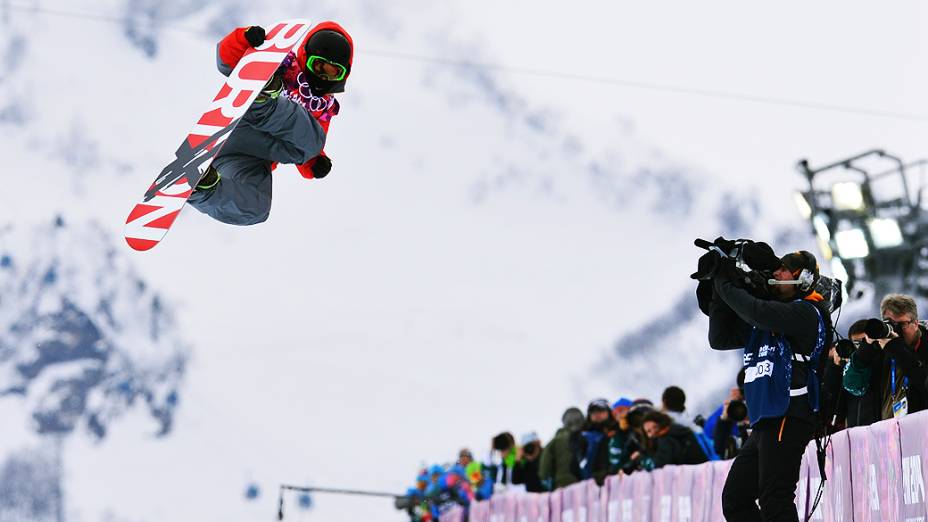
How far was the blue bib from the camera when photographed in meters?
4.37

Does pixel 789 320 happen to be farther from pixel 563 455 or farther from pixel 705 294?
pixel 563 455

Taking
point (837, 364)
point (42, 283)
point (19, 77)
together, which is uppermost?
point (19, 77)

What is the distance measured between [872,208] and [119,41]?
11.6 meters

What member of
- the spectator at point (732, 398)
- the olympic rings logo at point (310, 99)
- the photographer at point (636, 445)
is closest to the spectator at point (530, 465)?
the photographer at point (636, 445)

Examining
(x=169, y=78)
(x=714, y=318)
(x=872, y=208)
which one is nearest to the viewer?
(x=714, y=318)

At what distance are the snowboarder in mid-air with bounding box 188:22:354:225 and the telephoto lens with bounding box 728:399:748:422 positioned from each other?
2.58m

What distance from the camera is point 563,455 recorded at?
8.35 metres

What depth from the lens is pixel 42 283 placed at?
55.1ft

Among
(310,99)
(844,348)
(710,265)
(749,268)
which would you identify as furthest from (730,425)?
(310,99)

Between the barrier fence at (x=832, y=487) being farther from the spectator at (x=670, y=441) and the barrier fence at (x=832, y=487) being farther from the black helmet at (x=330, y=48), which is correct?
the black helmet at (x=330, y=48)

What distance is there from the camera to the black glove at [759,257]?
4559mm

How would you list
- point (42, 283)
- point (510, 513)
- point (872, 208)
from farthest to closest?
point (42, 283)
point (872, 208)
point (510, 513)

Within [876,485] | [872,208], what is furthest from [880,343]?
[872,208]

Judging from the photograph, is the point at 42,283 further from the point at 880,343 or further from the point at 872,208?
the point at 880,343
